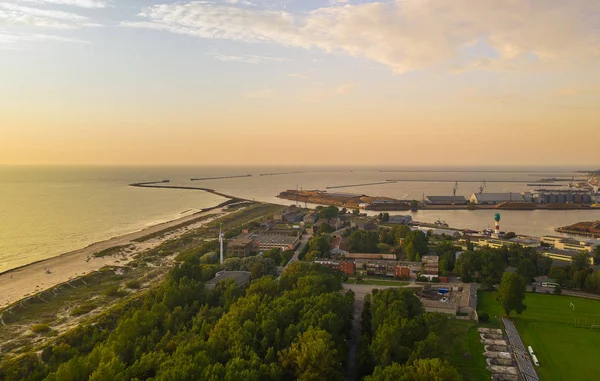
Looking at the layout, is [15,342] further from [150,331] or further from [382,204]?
[382,204]

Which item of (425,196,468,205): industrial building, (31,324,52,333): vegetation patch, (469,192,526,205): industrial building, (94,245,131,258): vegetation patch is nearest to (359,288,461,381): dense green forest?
(31,324,52,333): vegetation patch

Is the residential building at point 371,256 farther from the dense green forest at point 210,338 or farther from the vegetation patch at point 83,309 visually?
the vegetation patch at point 83,309

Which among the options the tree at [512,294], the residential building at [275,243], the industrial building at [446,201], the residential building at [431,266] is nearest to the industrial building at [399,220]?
the residential building at [275,243]

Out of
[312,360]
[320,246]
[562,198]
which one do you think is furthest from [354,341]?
[562,198]

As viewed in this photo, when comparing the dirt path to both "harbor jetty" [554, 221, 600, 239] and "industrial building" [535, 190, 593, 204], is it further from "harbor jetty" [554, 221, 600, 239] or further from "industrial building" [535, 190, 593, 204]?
"industrial building" [535, 190, 593, 204]

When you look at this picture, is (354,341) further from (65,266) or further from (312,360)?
(65,266)

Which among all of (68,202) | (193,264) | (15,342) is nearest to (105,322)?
(15,342)
